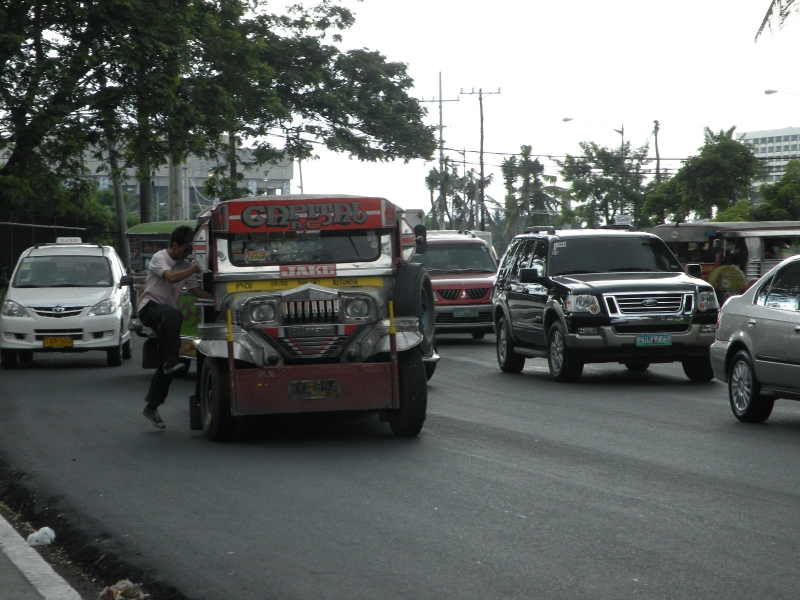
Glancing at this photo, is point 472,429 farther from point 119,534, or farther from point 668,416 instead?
point 119,534

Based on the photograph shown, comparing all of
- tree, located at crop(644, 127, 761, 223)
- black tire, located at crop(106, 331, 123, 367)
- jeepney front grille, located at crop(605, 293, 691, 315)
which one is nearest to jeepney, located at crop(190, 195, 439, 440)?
jeepney front grille, located at crop(605, 293, 691, 315)

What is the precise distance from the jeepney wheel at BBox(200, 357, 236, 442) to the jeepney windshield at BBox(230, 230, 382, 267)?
947mm

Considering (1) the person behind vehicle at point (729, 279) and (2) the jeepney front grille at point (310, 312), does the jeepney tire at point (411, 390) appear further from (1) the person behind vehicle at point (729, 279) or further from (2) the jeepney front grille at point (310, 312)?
(1) the person behind vehicle at point (729, 279)

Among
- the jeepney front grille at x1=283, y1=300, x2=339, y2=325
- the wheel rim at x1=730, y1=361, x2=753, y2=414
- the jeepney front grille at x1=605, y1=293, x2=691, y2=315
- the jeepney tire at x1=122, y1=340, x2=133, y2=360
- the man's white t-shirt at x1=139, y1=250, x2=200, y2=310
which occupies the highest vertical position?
the man's white t-shirt at x1=139, y1=250, x2=200, y2=310

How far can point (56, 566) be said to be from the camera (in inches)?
240

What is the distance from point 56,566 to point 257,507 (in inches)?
52.9

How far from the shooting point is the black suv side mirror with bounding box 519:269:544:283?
15570mm

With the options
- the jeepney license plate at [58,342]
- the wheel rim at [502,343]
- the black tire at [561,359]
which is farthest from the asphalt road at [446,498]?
the jeepney license plate at [58,342]

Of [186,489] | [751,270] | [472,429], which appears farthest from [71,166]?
[186,489]

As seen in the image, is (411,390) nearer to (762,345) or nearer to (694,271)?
(762,345)

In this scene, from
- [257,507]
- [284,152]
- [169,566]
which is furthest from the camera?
[284,152]

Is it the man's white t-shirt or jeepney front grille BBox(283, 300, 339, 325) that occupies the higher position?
the man's white t-shirt

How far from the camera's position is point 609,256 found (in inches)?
615

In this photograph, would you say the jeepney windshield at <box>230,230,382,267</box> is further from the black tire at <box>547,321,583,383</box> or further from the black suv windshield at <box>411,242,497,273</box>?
the black suv windshield at <box>411,242,497,273</box>
